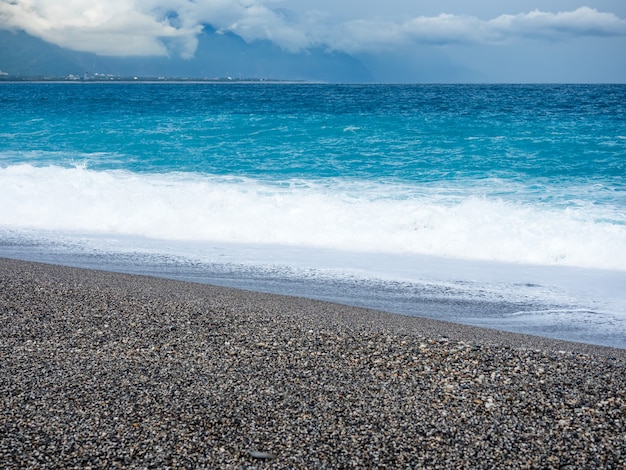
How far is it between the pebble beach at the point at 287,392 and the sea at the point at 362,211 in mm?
1606

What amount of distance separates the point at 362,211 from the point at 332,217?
2.28ft

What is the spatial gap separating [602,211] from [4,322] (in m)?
10.1

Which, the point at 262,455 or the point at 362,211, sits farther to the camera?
the point at 362,211

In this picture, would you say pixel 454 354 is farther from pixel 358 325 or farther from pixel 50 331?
pixel 50 331

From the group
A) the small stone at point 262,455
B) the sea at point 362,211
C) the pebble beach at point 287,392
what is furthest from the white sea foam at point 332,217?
the small stone at point 262,455

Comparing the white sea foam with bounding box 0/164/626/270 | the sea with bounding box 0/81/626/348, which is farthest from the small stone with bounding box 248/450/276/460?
the white sea foam with bounding box 0/164/626/270

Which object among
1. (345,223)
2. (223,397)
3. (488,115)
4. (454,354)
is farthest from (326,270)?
(488,115)

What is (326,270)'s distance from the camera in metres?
8.09

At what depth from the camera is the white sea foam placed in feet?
30.9

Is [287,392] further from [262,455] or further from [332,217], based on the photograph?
[332,217]

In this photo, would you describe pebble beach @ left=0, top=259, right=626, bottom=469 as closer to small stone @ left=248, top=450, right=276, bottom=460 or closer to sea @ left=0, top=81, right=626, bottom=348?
small stone @ left=248, top=450, right=276, bottom=460

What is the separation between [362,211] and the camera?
11.5 meters

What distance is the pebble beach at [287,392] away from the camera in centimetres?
313

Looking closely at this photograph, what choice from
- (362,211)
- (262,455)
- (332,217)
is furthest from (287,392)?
(362,211)
